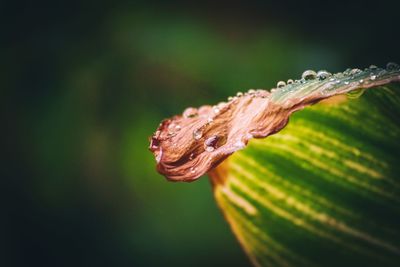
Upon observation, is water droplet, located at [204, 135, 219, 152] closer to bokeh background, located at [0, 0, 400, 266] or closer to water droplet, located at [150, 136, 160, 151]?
water droplet, located at [150, 136, 160, 151]

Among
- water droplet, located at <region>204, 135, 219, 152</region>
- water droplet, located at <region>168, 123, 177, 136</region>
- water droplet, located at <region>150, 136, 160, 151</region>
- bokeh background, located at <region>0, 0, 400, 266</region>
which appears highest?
bokeh background, located at <region>0, 0, 400, 266</region>

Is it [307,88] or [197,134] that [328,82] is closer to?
[307,88]

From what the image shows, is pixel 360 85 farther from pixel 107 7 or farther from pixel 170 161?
pixel 107 7

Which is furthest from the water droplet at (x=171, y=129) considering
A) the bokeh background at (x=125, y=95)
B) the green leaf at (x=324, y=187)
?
the bokeh background at (x=125, y=95)

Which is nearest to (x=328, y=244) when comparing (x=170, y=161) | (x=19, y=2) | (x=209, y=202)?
(x=170, y=161)

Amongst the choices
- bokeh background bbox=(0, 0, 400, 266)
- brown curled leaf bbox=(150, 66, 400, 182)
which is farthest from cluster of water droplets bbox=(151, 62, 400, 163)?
bokeh background bbox=(0, 0, 400, 266)

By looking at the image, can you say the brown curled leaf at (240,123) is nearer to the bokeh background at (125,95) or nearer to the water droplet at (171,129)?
the water droplet at (171,129)
